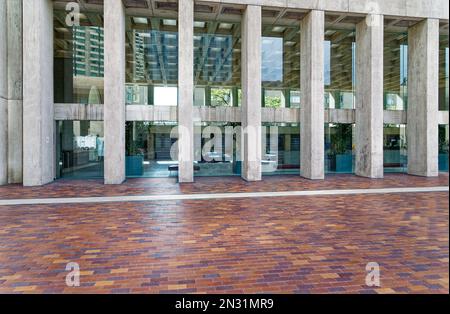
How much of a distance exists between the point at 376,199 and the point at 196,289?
8227 mm

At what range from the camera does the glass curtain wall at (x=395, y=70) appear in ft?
62.6

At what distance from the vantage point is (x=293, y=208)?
8578 millimetres

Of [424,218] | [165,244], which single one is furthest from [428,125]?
[165,244]

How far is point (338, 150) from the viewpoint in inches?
758

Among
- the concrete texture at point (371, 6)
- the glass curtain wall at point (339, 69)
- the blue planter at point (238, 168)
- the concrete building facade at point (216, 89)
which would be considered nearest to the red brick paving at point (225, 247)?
the concrete building facade at point (216, 89)

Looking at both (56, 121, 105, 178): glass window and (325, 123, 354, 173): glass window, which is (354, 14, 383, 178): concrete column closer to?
(325, 123, 354, 173): glass window

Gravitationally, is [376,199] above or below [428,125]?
below

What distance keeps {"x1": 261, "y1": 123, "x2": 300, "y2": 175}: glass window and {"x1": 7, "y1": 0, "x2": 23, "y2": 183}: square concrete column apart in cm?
1267

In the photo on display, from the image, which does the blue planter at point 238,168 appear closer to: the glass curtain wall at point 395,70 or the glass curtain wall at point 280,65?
the glass curtain wall at point 280,65

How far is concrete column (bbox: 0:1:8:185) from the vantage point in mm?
13664

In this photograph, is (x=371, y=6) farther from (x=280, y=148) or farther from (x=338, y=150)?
(x=280, y=148)

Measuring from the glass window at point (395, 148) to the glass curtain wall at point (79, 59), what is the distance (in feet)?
57.2

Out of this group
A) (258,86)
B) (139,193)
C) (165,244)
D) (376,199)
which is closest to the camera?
(165,244)
